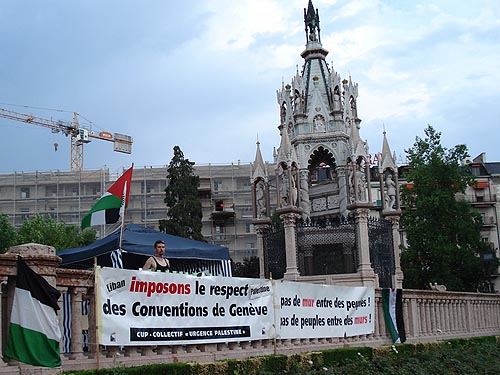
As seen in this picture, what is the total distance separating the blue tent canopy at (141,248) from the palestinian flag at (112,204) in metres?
2.41

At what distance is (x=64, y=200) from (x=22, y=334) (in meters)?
65.7

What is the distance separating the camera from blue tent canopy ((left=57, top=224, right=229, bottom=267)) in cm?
1796

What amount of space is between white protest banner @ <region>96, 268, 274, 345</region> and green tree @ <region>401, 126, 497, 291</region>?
2463 cm

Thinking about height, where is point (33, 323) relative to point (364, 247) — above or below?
below

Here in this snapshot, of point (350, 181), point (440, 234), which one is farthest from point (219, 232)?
point (350, 181)

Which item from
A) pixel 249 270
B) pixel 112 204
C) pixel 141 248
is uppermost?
pixel 112 204

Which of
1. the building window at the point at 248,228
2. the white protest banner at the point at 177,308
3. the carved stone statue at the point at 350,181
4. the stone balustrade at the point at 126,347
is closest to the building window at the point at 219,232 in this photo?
the building window at the point at 248,228

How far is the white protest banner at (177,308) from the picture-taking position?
10562 mm

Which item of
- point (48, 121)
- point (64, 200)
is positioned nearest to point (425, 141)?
point (64, 200)

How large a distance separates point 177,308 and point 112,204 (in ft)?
13.2

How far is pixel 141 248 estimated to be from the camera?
1833 centimetres

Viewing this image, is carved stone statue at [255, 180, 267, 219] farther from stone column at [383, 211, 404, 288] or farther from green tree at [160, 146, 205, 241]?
green tree at [160, 146, 205, 241]

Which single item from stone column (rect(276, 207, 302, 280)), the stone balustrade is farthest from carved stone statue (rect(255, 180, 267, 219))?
the stone balustrade

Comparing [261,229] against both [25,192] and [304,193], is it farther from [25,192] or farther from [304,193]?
[25,192]
